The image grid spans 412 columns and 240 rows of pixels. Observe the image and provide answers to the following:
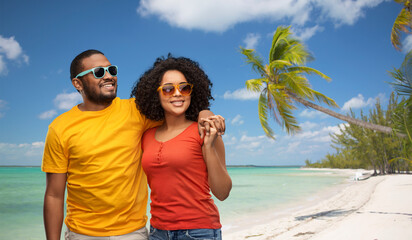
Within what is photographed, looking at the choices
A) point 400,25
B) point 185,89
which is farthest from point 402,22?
point 185,89

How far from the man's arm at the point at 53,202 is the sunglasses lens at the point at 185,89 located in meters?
0.92

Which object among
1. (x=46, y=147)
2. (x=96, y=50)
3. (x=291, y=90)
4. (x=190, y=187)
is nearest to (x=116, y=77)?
(x=96, y=50)

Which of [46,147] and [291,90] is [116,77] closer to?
[46,147]

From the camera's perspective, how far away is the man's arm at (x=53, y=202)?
6.73 ft

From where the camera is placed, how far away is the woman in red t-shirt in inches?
73.8

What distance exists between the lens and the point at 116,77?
2.26m

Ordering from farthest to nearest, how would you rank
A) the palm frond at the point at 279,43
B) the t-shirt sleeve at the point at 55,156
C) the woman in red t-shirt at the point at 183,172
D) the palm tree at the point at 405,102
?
1. the palm frond at the point at 279,43
2. the palm tree at the point at 405,102
3. the t-shirt sleeve at the point at 55,156
4. the woman in red t-shirt at the point at 183,172

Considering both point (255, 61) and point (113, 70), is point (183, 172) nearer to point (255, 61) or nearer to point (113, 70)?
point (113, 70)

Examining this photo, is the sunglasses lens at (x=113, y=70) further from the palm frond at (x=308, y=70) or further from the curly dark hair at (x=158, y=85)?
the palm frond at (x=308, y=70)

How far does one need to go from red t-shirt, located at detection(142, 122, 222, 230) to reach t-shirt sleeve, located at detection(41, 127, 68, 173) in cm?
55

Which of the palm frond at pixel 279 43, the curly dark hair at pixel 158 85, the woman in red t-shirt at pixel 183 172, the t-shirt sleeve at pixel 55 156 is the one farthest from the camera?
the palm frond at pixel 279 43

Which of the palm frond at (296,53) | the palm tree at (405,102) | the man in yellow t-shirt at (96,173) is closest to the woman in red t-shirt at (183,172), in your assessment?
the man in yellow t-shirt at (96,173)

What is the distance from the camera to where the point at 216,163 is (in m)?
1.83

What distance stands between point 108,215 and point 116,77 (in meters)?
0.93
